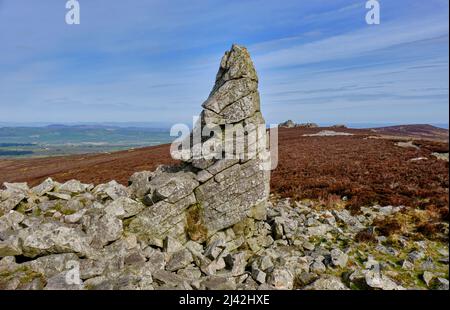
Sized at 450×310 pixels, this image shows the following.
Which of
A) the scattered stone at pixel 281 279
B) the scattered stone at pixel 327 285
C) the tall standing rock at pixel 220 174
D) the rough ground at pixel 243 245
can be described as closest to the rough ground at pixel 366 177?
the rough ground at pixel 243 245

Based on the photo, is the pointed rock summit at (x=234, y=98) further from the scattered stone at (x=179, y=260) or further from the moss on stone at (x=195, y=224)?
the scattered stone at (x=179, y=260)

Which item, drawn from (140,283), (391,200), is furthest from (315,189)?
(140,283)

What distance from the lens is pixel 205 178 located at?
615 inches

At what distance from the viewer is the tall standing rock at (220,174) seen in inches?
597

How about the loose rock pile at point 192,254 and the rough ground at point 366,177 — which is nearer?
the loose rock pile at point 192,254

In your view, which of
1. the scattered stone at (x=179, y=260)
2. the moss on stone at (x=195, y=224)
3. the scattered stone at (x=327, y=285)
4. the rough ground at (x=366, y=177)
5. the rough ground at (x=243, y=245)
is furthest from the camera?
the rough ground at (x=366, y=177)

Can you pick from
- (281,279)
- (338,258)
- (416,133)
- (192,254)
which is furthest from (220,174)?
(416,133)

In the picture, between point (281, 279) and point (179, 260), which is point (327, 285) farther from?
point (179, 260)

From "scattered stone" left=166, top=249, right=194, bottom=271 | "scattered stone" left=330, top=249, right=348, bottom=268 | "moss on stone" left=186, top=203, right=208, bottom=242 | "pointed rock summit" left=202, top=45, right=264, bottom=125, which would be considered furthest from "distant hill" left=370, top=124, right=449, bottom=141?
"scattered stone" left=166, top=249, right=194, bottom=271

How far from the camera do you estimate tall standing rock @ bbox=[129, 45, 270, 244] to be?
15156 millimetres

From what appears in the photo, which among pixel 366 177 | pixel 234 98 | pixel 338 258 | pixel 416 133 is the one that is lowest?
pixel 338 258

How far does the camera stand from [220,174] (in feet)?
51.1

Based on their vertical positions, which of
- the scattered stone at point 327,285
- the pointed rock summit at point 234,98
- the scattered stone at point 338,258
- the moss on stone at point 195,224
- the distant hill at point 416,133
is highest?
the pointed rock summit at point 234,98
